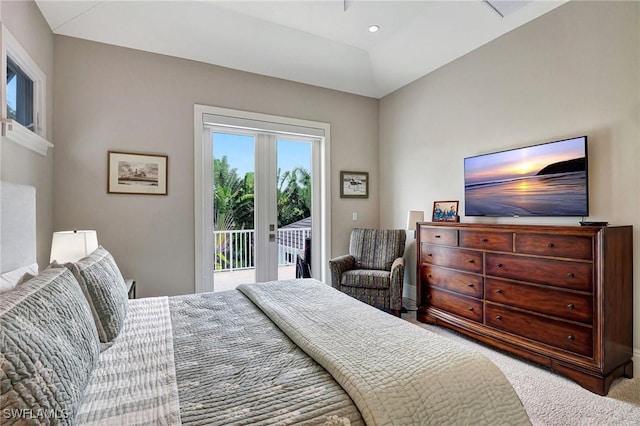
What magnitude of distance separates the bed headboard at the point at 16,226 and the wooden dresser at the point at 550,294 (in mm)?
3219

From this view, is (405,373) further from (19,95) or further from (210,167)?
(210,167)

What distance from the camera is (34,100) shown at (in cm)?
264

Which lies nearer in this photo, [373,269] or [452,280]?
[452,280]

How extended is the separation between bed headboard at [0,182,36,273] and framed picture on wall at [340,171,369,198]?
129 inches

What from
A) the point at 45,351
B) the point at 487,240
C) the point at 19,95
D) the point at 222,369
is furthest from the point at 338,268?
the point at 19,95

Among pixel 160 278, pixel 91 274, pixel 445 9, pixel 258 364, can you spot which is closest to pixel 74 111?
pixel 160 278

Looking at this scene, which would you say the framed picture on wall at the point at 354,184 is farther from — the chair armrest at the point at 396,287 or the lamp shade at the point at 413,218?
the chair armrest at the point at 396,287

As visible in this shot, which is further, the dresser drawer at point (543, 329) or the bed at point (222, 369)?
the dresser drawer at point (543, 329)

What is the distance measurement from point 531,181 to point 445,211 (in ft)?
3.16

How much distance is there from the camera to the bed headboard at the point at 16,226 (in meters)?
1.56

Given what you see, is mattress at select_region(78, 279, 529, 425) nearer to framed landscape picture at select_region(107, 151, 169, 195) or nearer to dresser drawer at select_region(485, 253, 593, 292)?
dresser drawer at select_region(485, 253, 593, 292)

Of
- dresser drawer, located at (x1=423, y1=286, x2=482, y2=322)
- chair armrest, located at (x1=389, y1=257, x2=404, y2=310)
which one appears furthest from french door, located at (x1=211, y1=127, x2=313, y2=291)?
dresser drawer, located at (x1=423, y1=286, x2=482, y2=322)

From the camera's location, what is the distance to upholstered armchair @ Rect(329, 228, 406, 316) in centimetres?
352

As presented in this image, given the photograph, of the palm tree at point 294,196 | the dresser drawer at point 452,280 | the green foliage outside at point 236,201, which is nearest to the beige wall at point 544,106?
the dresser drawer at point 452,280
